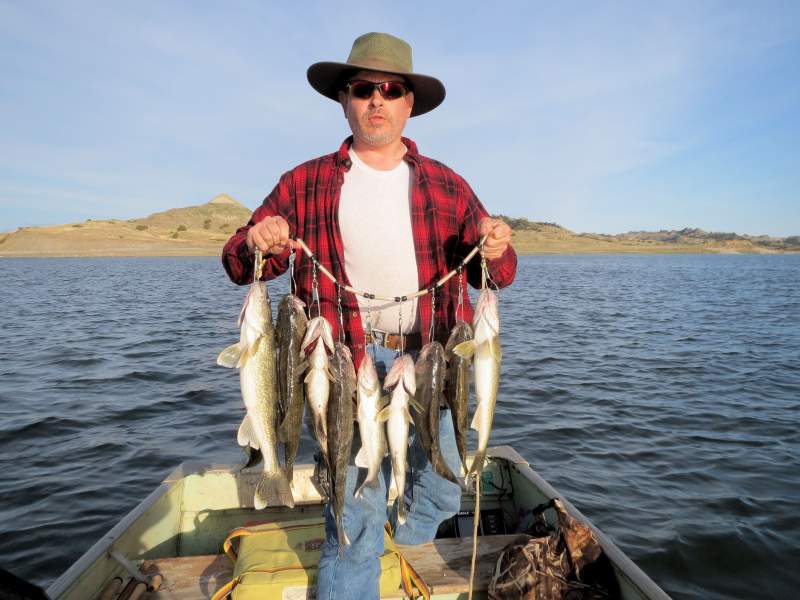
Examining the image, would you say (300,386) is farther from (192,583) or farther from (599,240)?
(599,240)

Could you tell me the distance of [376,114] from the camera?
3912 millimetres

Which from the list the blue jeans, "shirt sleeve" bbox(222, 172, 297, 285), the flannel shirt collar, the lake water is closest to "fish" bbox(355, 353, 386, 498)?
the blue jeans

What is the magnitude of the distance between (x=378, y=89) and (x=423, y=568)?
380cm

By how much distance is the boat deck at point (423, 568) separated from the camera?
13.8 feet

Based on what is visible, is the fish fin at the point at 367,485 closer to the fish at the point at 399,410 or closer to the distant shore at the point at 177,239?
the fish at the point at 399,410

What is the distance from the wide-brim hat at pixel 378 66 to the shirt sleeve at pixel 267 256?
30.6 inches

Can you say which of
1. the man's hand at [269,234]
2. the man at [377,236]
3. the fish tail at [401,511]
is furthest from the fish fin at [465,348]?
the man's hand at [269,234]

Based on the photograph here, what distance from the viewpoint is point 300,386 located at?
3719mm

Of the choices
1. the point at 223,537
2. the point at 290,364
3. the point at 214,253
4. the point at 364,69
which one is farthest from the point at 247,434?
the point at 214,253

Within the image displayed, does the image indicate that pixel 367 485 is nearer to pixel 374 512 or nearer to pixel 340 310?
pixel 374 512

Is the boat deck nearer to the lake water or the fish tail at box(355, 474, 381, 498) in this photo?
the fish tail at box(355, 474, 381, 498)

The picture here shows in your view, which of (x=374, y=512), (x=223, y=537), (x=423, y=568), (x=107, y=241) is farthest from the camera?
(x=107, y=241)

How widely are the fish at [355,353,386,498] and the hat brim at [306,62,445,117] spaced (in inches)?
79.5

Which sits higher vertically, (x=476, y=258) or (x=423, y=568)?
(x=476, y=258)
